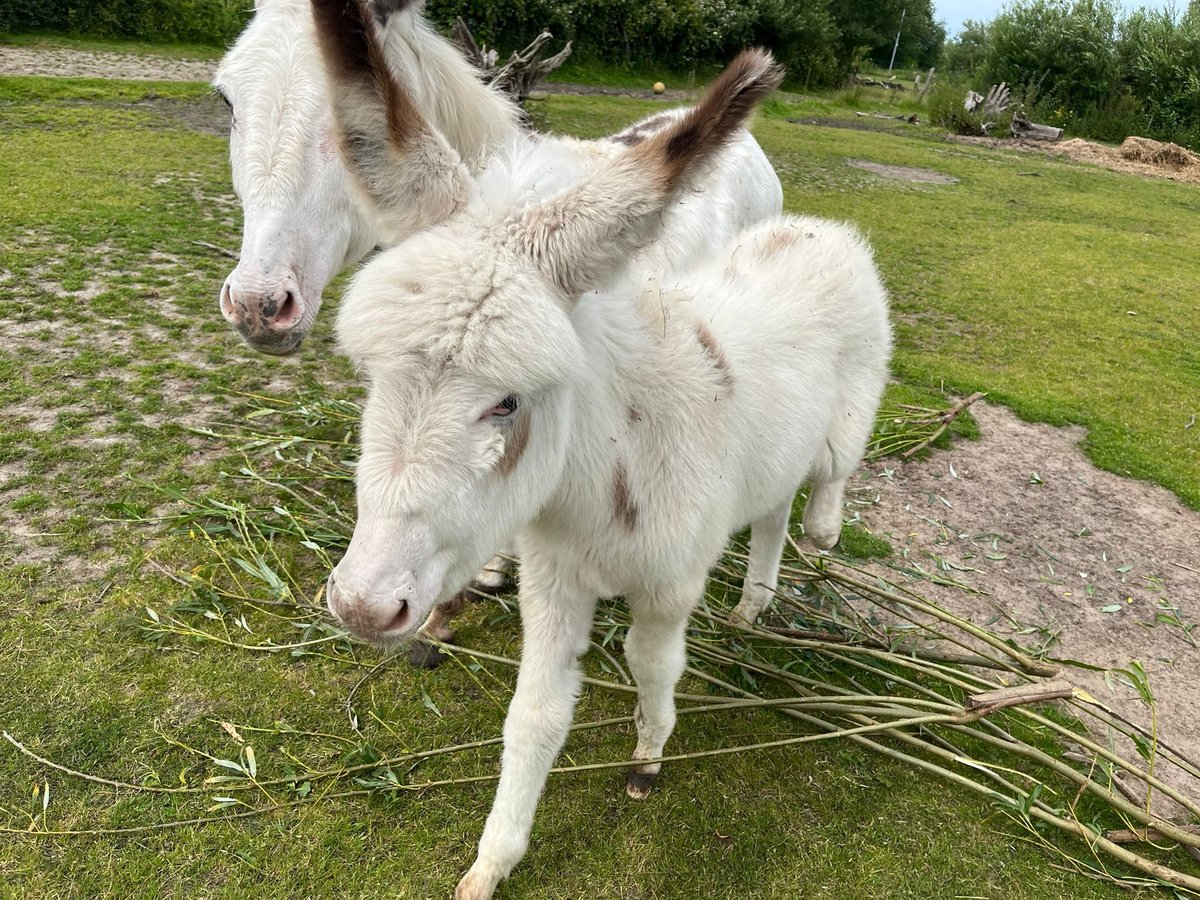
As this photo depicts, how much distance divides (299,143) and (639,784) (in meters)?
2.81

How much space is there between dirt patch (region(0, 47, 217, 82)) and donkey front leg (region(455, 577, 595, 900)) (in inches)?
709

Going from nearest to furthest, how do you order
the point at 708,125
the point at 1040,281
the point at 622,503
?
1. the point at 708,125
2. the point at 622,503
3. the point at 1040,281

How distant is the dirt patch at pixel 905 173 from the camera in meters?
16.2

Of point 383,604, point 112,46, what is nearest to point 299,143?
point 383,604

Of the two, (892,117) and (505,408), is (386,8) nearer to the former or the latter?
(505,408)

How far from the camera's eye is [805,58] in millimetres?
35406

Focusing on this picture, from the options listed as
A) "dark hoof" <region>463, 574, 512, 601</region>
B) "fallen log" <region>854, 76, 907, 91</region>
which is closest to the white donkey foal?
"dark hoof" <region>463, 574, 512, 601</region>

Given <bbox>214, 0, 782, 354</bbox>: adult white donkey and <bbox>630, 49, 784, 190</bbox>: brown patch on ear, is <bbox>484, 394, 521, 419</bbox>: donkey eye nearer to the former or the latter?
<bbox>630, 49, 784, 190</bbox>: brown patch on ear

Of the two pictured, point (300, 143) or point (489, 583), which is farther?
point (489, 583)

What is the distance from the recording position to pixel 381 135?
1.64 metres

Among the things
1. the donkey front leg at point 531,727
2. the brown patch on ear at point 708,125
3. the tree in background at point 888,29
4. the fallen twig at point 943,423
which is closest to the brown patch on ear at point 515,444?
the brown patch on ear at point 708,125

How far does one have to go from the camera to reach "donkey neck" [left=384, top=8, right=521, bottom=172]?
9.64ft

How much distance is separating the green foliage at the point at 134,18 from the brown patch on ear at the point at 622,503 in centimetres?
2327

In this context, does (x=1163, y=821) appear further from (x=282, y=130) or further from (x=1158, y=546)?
(x=282, y=130)
